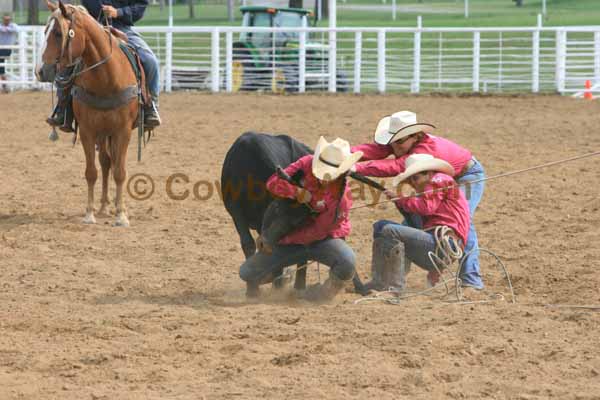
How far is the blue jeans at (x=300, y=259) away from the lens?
243 inches

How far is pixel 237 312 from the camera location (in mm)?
5906

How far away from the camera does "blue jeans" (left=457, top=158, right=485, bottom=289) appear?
21.4 feet

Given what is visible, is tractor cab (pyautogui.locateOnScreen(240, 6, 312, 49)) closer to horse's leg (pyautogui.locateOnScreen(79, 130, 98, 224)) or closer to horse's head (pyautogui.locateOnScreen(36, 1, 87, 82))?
horse's leg (pyautogui.locateOnScreen(79, 130, 98, 224))

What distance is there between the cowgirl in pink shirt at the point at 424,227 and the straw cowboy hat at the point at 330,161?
48 centimetres

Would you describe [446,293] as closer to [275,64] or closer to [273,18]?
[275,64]

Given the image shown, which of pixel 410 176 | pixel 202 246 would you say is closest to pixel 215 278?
pixel 202 246

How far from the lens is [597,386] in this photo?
14.8 feet

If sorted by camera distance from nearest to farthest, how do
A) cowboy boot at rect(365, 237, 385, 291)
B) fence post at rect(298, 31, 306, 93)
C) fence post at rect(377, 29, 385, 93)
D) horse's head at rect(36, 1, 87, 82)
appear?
1. cowboy boot at rect(365, 237, 385, 291)
2. horse's head at rect(36, 1, 87, 82)
3. fence post at rect(377, 29, 385, 93)
4. fence post at rect(298, 31, 306, 93)

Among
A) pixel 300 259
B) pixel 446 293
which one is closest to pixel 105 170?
pixel 300 259

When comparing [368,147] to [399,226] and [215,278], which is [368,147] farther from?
[215,278]

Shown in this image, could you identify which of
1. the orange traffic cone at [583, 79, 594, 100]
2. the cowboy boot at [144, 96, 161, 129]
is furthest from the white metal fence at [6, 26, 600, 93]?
the cowboy boot at [144, 96, 161, 129]

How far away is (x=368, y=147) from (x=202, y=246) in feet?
6.73

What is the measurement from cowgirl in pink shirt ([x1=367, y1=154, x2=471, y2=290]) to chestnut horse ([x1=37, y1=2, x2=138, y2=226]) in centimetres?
327

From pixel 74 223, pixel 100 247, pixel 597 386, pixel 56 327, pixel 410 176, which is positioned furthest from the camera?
pixel 74 223
